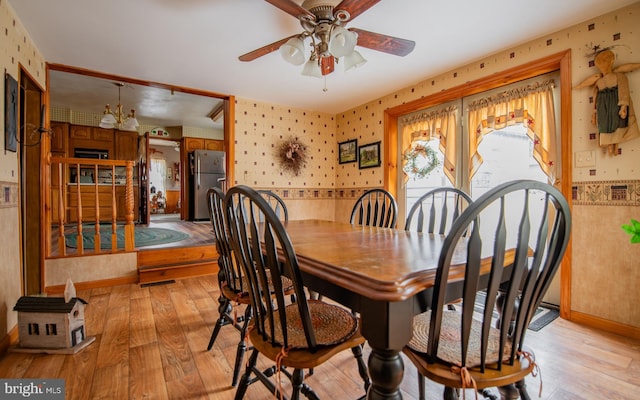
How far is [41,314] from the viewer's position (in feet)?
6.09

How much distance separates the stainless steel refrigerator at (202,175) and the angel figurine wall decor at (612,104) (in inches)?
241

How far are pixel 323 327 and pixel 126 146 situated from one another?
6915mm

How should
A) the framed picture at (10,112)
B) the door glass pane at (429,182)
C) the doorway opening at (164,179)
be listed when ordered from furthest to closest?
the doorway opening at (164,179), the door glass pane at (429,182), the framed picture at (10,112)

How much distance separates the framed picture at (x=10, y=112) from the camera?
1991 mm

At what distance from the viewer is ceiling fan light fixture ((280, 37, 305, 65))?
186cm

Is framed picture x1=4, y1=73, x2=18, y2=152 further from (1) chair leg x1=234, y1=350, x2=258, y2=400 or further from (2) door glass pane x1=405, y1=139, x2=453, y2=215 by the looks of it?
(2) door glass pane x1=405, y1=139, x2=453, y2=215

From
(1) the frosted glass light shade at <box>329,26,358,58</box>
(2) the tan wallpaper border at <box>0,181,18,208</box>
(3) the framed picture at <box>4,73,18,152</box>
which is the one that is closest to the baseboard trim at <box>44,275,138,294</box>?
(2) the tan wallpaper border at <box>0,181,18,208</box>

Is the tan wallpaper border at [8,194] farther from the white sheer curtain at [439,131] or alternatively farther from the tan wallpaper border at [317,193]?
the white sheer curtain at [439,131]

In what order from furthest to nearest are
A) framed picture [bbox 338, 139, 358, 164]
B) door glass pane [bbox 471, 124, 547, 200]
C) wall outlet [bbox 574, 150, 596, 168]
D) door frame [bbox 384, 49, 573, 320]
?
framed picture [bbox 338, 139, 358, 164]
door glass pane [bbox 471, 124, 547, 200]
door frame [bbox 384, 49, 573, 320]
wall outlet [bbox 574, 150, 596, 168]

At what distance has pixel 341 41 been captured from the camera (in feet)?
5.60

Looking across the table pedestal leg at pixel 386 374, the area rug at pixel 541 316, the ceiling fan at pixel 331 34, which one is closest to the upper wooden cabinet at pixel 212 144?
the ceiling fan at pixel 331 34

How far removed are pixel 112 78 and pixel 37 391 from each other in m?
3.04

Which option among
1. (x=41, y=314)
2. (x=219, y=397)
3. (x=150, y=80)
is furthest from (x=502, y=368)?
(x=150, y=80)

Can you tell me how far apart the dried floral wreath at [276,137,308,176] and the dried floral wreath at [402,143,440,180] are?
1.53 m
